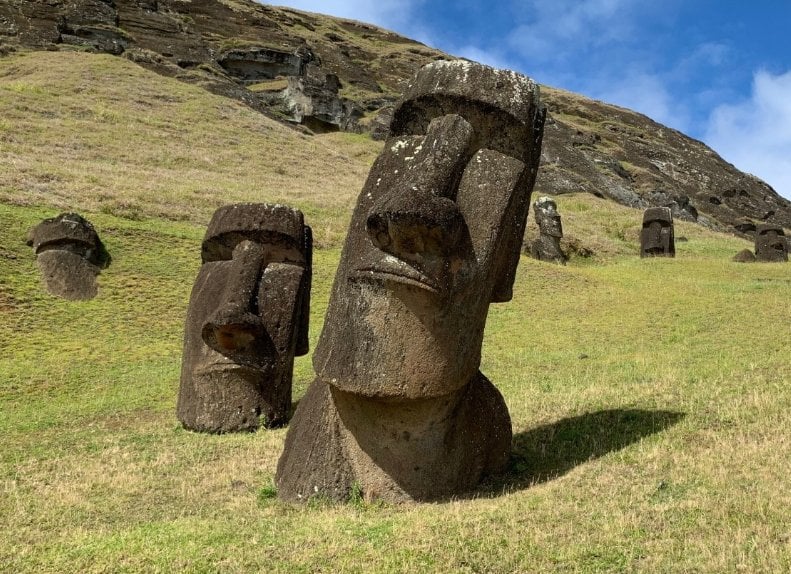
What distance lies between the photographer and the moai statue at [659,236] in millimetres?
30547

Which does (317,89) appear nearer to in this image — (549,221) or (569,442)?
(549,221)

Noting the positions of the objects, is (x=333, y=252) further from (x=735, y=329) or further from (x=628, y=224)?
(x=628, y=224)

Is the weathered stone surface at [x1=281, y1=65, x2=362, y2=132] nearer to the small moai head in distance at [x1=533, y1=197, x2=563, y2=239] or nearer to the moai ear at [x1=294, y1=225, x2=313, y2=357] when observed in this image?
the small moai head in distance at [x1=533, y1=197, x2=563, y2=239]

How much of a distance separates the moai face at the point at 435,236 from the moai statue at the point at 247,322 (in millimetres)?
3443

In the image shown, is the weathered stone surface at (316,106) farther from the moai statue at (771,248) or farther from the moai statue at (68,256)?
the moai statue at (68,256)

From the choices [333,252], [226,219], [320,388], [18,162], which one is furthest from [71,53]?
[320,388]

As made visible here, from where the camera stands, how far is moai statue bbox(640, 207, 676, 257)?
3055cm

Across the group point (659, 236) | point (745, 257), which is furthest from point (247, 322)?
point (659, 236)

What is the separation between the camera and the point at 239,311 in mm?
8922

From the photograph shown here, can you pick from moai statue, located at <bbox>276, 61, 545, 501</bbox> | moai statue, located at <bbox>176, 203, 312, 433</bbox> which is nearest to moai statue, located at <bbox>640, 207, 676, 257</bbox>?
moai statue, located at <bbox>176, 203, 312, 433</bbox>

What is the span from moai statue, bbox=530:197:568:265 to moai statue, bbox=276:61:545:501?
2148 centimetres

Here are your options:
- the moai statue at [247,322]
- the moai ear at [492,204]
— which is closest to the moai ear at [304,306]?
the moai statue at [247,322]

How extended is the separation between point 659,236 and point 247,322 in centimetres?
2506

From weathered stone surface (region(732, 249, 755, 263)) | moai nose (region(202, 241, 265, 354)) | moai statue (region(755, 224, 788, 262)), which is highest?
moai statue (region(755, 224, 788, 262))
